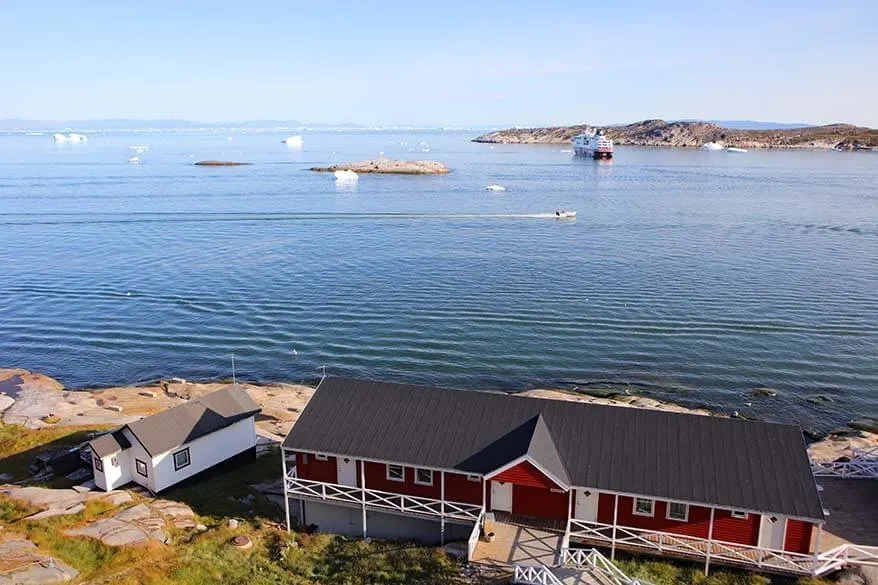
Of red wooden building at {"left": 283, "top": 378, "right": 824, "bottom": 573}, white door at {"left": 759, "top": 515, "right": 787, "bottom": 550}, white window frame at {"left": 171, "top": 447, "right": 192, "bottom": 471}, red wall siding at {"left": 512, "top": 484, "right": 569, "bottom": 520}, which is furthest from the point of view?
white window frame at {"left": 171, "top": 447, "right": 192, "bottom": 471}

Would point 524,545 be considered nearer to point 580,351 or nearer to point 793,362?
point 580,351

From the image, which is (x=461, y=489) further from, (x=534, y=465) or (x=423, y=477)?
(x=534, y=465)

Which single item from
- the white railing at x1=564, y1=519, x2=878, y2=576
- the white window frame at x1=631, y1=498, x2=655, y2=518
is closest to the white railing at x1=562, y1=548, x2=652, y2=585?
the white railing at x1=564, y1=519, x2=878, y2=576

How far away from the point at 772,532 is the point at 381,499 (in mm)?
14819

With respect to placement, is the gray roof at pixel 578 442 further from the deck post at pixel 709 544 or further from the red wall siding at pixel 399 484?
the red wall siding at pixel 399 484

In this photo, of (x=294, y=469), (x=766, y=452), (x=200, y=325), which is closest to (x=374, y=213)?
(x=200, y=325)

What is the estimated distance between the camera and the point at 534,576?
2236 centimetres

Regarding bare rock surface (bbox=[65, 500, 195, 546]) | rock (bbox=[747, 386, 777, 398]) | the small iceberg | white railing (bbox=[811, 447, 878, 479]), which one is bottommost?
rock (bbox=[747, 386, 777, 398])

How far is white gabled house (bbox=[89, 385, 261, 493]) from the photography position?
30797 mm

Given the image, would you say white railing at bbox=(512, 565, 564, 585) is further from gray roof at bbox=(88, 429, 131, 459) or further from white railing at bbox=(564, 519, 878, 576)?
gray roof at bbox=(88, 429, 131, 459)

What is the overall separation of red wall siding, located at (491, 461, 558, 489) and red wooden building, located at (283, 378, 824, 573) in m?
0.06

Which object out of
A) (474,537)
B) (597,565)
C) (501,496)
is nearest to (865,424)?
(597,565)

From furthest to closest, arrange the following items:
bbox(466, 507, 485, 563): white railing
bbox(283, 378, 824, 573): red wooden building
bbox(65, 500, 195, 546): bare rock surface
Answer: bbox(65, 500, 195, 546): bare rock surface < bbox(466, 507, 485, 563): white railing < bbox(283, 378, 824, 573): red wooden building

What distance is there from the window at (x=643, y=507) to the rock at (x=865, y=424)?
75.5ft
